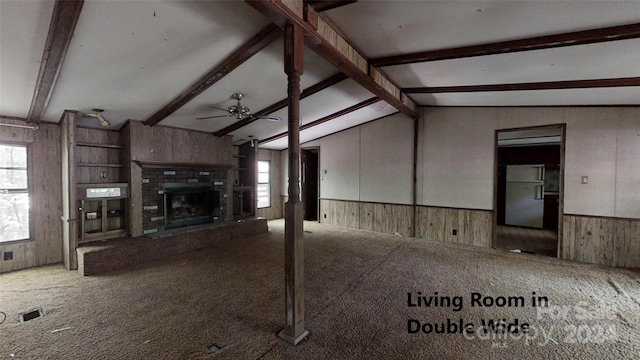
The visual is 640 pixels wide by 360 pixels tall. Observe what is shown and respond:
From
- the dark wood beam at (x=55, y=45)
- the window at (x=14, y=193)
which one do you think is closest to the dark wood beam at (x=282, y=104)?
the dark wood beam at (x=55, y=45)

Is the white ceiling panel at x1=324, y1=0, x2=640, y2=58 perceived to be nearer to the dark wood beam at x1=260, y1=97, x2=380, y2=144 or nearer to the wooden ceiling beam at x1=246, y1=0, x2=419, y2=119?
the wooden ceiling beam at x1=246, y1=0, x2=419, y2=119

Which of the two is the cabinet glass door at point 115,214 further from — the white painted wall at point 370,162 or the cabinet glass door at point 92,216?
the white painted wall at point 370,162

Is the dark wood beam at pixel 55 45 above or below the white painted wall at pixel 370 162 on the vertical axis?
above

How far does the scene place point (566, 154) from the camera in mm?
4535

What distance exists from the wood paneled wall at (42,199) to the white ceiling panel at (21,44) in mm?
945

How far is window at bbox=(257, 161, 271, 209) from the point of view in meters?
7.99

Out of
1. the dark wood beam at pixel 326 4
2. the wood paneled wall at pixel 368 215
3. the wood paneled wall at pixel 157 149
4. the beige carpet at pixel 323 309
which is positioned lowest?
the beige carpet at pixel 323 309

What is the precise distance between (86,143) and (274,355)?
15.2 feet

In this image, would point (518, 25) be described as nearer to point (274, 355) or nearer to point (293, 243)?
point (293, 243)

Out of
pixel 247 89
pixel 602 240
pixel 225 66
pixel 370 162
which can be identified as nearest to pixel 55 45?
pixel 225 66

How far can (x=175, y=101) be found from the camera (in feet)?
13.1

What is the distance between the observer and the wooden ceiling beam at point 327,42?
209 cm

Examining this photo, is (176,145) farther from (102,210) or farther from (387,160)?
(387,160)

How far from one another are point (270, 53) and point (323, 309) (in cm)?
292
